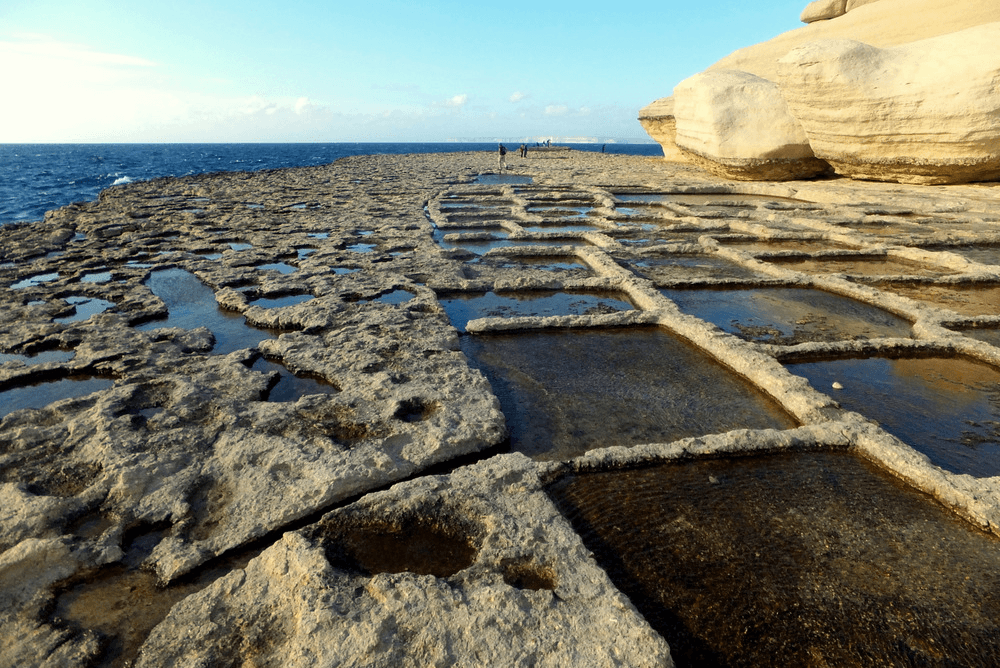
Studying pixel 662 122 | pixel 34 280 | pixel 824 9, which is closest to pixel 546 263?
pixel 34 280

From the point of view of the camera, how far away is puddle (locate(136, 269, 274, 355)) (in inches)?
151

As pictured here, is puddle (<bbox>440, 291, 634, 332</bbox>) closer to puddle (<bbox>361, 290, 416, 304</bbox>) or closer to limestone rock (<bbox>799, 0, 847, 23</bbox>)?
puddle (<bbox>361, 290, 416, 304</bbox>)

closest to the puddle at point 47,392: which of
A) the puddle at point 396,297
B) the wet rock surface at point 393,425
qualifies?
the wet rock surface at point 393,425

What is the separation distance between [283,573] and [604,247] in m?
5.84

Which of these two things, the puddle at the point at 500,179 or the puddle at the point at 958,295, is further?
the puddle at the point at 500,179

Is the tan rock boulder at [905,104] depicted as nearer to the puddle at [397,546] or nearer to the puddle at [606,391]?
the puddle at [606,391]

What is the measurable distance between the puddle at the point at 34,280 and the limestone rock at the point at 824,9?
97.9 ft

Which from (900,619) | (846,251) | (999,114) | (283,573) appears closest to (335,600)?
(283,573)

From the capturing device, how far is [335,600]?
1.58 metres

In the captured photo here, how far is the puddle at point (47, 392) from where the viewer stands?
9.50 ft

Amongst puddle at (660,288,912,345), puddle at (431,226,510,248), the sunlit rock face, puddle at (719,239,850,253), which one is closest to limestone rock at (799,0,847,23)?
the sunlit rock face

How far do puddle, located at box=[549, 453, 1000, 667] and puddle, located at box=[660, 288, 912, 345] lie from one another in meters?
1.85

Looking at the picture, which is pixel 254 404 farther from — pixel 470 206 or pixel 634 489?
pixel 470 206

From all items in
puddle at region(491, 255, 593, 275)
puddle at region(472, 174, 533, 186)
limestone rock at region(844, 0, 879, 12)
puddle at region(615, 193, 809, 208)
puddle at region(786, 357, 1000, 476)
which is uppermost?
limestone rock at region(844, 0, 879, 12)
